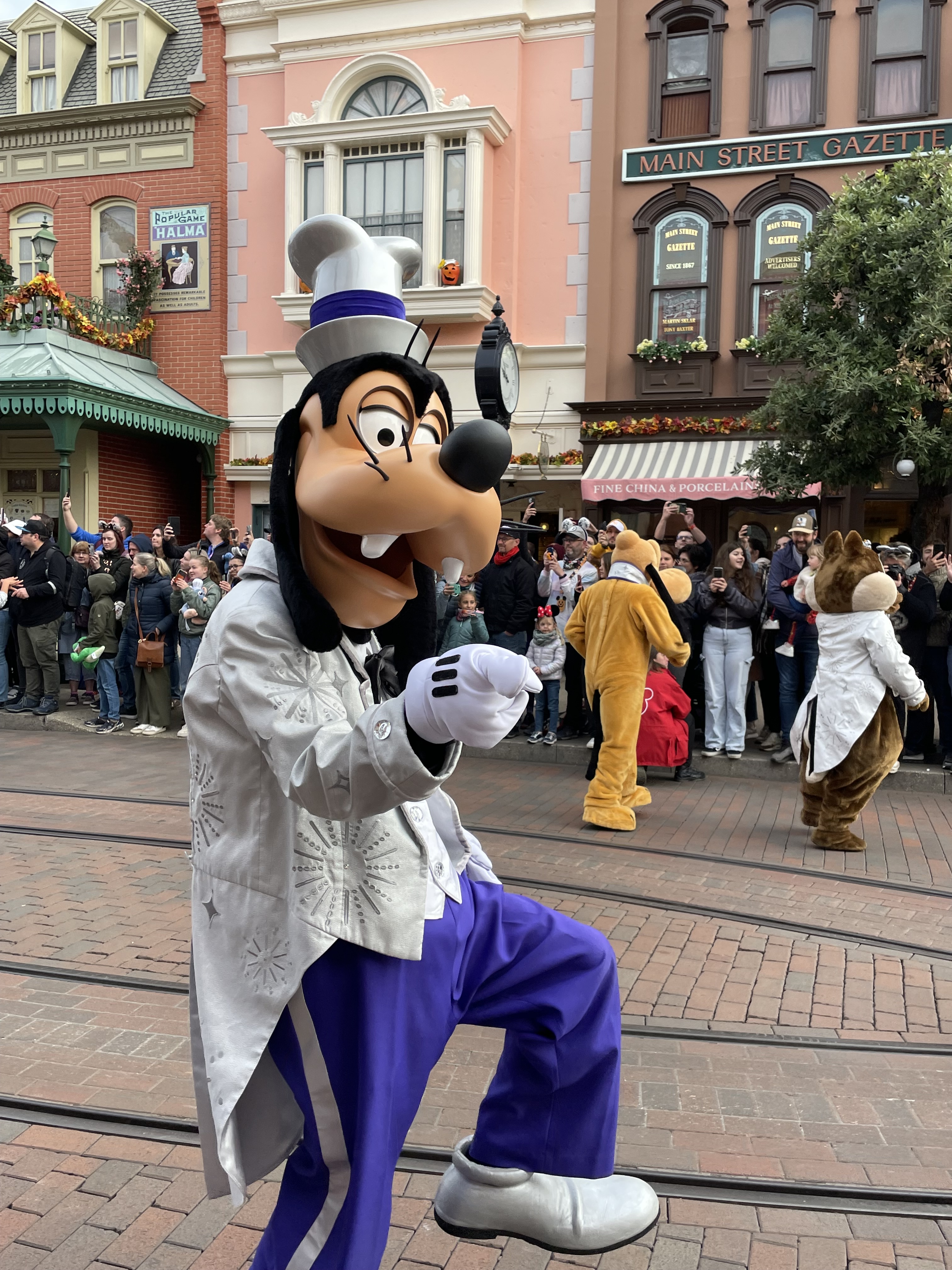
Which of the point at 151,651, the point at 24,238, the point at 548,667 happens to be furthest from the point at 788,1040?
the point at 24,238

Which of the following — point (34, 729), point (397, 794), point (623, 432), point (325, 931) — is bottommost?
point (34, 729)

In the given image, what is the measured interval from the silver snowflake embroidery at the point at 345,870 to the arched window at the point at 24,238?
18948 mm

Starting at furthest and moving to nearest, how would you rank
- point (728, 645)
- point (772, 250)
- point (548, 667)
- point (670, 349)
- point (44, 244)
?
point (670, 349)
point (772, 250)
point (44, 244)
point (548, 667)
point (728, 645)

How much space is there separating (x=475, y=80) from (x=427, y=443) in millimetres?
15865

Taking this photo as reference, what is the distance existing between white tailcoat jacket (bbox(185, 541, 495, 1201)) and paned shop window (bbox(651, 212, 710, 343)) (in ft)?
47.9

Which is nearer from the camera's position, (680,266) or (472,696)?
(472,696)

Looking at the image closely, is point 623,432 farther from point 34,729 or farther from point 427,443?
point 427,443

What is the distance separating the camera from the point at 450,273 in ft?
52.1

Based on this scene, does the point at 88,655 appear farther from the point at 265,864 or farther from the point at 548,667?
the point at 265,864

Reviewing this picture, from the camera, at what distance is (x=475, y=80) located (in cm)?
1602

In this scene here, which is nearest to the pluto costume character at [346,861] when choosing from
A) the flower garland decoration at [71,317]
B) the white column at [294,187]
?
the flower garland decoration at [71,317]

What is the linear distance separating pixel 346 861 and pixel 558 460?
14.4m

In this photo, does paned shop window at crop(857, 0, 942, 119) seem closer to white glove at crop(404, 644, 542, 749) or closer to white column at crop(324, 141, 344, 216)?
white column at crop(324, 141, 344, 216)

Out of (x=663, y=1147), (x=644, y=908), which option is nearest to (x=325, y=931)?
(x=663, y=1147)
